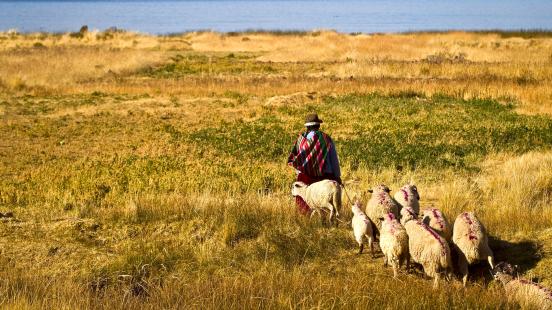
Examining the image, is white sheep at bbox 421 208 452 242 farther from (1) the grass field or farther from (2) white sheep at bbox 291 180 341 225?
(2) white sheep at bbox 291 180 341 225

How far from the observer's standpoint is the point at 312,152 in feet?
34.0

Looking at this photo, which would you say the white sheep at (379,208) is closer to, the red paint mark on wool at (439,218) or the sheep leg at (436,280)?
the red paint mark on wool at (439,218)

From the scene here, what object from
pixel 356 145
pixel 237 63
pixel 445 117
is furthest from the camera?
pixel 237 63

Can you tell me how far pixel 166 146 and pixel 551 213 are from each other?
33.7 ft

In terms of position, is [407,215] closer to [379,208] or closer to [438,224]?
[438,224]

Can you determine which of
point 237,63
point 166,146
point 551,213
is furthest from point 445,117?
point 237,63

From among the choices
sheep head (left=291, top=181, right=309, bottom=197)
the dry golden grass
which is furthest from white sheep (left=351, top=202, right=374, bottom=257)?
the dry golden grass

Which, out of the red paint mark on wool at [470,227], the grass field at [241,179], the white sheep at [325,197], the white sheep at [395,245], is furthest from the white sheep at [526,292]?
the white sheep at [325,197]

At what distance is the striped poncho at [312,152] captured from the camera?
1031 centimetres

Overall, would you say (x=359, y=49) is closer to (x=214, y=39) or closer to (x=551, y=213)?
(x=214, y=39)

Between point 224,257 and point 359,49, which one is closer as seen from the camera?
point 224,257

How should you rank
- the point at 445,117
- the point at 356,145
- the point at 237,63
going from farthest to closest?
the point at 237,63, the point at 445,117, the point at 356,145

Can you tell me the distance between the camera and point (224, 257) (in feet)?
29.2

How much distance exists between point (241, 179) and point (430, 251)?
6540mm
